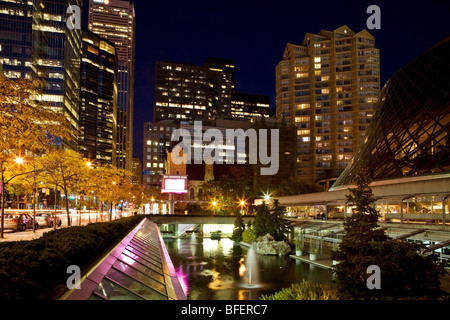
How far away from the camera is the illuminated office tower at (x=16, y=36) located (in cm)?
14150

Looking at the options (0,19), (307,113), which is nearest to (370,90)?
(307,113)

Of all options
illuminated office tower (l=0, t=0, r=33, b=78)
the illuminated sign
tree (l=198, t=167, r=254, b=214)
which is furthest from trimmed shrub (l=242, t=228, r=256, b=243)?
illuminated office tower (l=0, t=0, r=33, b=78)

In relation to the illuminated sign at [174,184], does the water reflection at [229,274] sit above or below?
below

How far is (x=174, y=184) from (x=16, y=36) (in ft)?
374

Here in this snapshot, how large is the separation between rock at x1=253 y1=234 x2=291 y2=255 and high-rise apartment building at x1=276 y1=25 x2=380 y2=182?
281ft

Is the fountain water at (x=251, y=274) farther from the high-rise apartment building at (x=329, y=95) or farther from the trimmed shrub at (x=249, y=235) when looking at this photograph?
the high-rise apartment building at (x=329, y=95)

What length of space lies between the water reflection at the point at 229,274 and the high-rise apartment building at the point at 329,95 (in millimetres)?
→ 93233

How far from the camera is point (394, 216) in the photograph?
125 ft

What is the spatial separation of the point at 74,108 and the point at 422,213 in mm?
179603

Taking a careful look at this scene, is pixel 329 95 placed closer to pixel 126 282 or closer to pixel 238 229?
pixel 238 229
